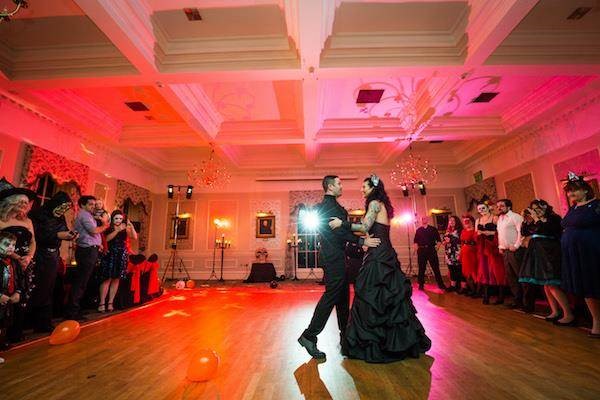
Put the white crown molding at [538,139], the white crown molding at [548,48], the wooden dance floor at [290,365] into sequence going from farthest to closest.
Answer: the white crown molding at [538,139], the white crown molding at [548,48], the wooden dance floor at [290,365]

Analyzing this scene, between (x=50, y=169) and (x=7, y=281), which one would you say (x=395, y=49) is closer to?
(x=7, y=281)

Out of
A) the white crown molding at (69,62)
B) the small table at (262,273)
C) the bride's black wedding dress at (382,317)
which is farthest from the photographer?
the small table at (262,273)

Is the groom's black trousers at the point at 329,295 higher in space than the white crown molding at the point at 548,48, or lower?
lower

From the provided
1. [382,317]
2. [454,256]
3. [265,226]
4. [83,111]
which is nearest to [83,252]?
[83,111]

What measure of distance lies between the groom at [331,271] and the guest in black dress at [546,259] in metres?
2.51

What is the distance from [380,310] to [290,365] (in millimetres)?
818

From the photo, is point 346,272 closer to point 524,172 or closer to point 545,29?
point 545,29

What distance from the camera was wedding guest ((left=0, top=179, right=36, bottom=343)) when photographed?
7.88 feet

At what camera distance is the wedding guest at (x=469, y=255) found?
4754 millimetres

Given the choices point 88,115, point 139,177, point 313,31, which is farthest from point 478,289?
point 139,177

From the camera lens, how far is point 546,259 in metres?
3.23

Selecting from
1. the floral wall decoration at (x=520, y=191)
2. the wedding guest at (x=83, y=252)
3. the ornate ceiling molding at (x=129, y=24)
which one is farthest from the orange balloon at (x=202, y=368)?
the floral wall decoration at (x=520, y=191)

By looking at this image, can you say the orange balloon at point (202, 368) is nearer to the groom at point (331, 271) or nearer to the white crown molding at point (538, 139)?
the groom at point (331, 271)

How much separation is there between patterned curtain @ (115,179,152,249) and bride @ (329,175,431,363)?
293 inches
